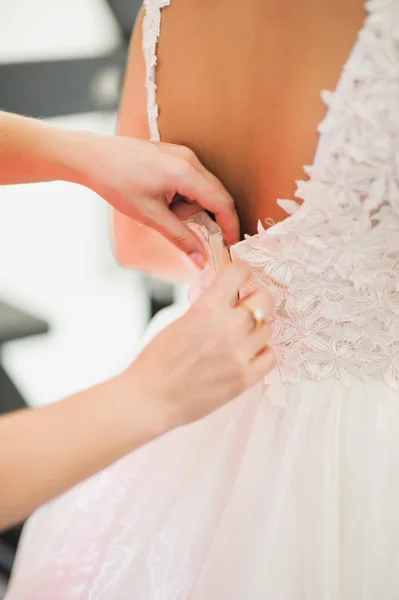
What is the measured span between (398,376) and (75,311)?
98cm

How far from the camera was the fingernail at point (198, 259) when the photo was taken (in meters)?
0.56

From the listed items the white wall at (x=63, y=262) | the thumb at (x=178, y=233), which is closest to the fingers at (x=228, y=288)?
the thumb at (x=178, y=233)

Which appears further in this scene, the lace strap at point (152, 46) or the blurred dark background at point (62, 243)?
the blurred dark background at point (62, 243)

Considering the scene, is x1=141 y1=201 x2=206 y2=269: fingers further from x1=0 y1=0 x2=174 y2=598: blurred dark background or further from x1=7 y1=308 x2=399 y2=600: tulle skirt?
x1=0 y1=0 x2=174 y2=598: blurred dark background

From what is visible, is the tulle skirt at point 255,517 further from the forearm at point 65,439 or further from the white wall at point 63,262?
the white wall at point 63,262

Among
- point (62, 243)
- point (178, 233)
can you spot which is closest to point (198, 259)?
point (178, 233)

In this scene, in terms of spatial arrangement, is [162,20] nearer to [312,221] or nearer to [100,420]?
[312,221]

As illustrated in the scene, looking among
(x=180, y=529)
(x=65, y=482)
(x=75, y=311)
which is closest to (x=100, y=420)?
(x=65, y=482)

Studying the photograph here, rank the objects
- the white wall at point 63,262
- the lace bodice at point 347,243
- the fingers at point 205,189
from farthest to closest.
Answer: the white wall at point 63,262 < the fingers at point 205,189 < the lace bodice at point 347,243

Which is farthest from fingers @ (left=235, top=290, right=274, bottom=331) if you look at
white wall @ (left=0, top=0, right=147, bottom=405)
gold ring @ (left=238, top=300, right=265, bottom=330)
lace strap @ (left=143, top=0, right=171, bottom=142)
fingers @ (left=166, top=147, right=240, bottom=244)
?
white wall @ (left=0, top=0, right=147, bottom=405)

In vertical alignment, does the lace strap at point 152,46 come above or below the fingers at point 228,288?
above

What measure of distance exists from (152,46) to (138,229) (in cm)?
24

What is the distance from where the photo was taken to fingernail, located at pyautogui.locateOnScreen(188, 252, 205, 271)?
56 centimetres

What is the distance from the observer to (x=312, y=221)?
419 millimetres
